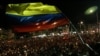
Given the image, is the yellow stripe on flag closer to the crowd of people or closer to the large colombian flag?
the large colombian flag

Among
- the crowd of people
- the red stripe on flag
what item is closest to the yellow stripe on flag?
the red stripe on flag

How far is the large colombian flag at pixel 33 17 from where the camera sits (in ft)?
13.7

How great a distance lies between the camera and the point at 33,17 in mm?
4180

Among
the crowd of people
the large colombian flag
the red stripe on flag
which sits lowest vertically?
the crowd of people

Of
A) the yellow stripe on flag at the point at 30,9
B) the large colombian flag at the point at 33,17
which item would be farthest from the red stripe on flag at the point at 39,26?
the yellow stripe on flag at the point at 30,9

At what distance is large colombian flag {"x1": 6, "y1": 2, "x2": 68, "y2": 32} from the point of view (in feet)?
13.7

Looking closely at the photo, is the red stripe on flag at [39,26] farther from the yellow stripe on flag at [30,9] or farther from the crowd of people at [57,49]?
the crowd of people at [57,49]

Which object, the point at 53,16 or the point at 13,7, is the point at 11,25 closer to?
the point at 13,7

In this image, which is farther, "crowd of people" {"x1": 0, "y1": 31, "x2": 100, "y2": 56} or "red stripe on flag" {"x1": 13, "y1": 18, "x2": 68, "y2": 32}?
"crowd of people" {"x1": 0, "y1": 31, "x2": 100, "y2": 56}

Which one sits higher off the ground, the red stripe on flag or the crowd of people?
the red stripe on flag

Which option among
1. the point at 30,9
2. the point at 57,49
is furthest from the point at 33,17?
the point at 57,49

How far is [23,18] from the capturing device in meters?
4.14

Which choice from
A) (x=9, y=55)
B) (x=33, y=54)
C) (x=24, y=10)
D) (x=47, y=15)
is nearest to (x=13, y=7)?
(x=24, y=10)

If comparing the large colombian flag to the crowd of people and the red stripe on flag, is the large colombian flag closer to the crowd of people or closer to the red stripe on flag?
the red stripe on flag
